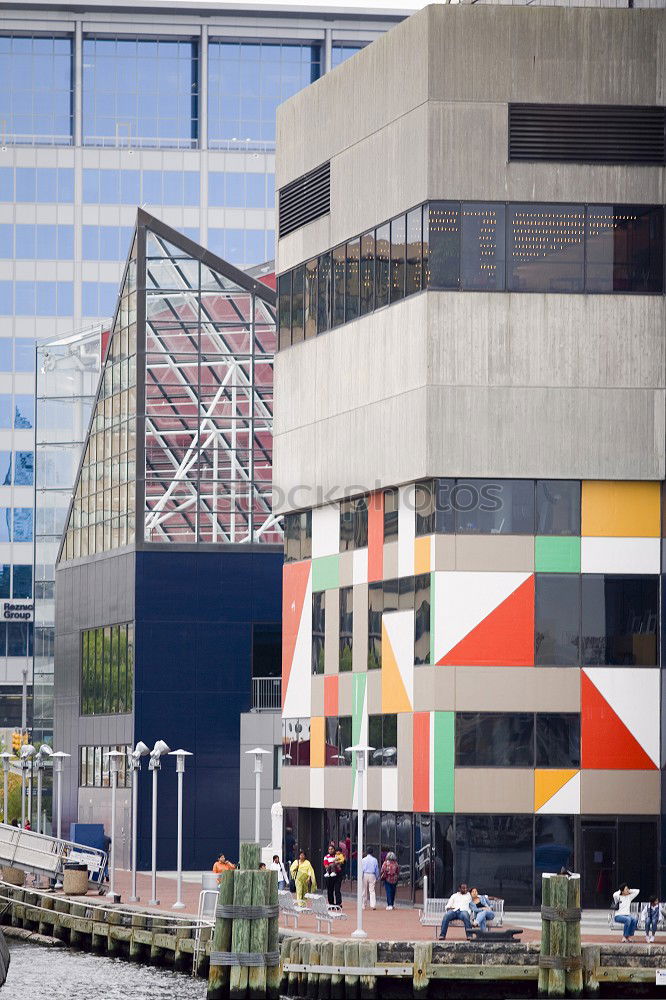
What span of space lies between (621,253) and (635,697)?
11767 mm

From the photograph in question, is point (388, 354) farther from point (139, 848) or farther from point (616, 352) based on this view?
point (139, 848)

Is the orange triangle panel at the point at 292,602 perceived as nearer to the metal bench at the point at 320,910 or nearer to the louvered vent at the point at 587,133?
the louvered vent at the point at 587,133

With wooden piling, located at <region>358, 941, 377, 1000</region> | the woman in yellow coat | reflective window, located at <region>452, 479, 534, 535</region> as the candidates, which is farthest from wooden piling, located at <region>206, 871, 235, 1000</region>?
reflective window, located at <region>452, 479, 534, 535</region>

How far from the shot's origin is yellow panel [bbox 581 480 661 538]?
55031 mm

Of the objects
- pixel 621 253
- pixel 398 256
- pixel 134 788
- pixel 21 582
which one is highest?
pixel 398 256

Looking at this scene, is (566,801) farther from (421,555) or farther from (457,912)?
(457,912)

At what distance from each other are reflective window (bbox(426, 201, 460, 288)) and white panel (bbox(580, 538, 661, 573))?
25.8 ft

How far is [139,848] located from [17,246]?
8184 centimetres

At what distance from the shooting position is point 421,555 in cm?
5606

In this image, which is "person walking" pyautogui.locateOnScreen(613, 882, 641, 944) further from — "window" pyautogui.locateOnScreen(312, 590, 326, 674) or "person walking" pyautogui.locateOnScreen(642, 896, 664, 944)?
"window" pyautogui.locateOnScreen(312, 590, 326, 674)

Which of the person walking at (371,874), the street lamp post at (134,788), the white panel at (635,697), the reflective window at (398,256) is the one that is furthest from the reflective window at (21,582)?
the white panel at (635,697)

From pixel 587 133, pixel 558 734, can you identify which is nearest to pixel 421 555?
pixel 558 734

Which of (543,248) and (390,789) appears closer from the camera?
(543,248)

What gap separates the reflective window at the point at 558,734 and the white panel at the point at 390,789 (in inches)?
179
